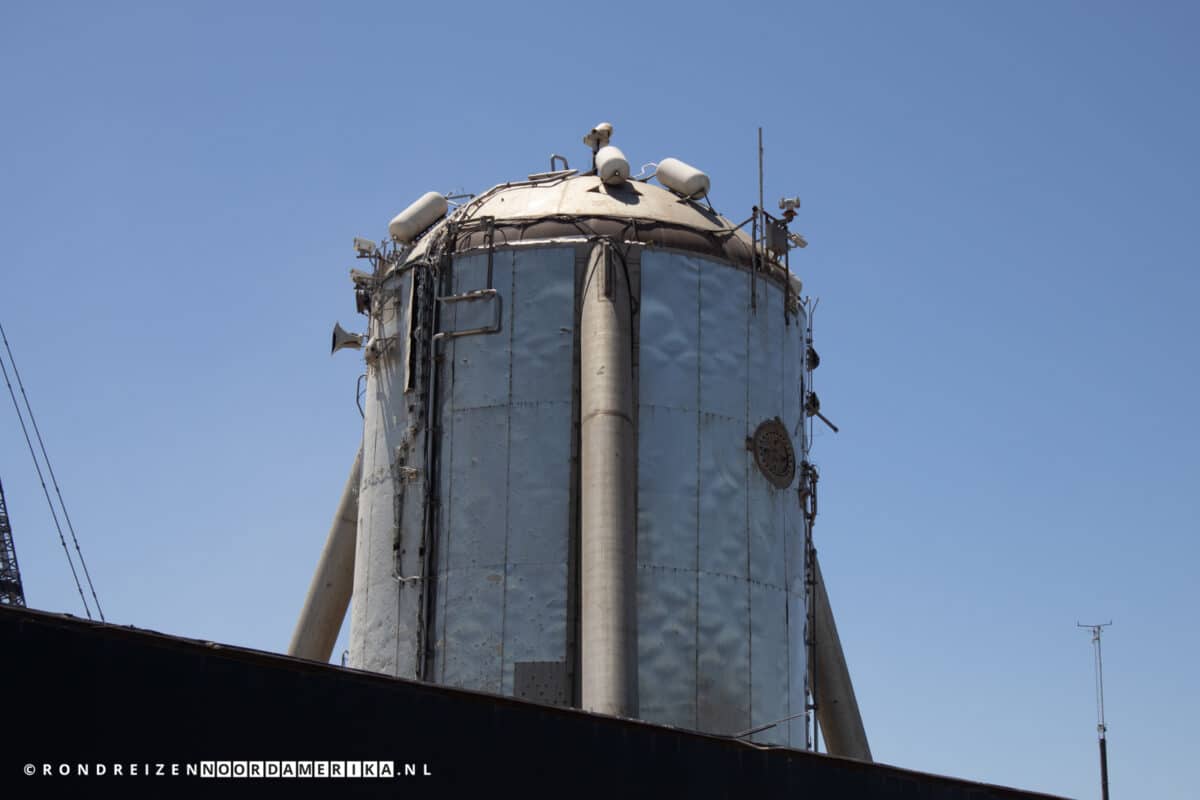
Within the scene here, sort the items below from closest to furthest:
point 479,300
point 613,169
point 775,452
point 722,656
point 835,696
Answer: point 722,656 < point 479,300 < point 775,452 < point 613,169 < point 835,696

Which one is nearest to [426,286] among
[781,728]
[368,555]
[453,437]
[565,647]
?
[453,437]

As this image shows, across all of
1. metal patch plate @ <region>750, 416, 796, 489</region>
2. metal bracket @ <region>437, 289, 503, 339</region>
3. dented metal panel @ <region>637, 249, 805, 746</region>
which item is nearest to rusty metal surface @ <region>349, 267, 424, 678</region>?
metal bracket @ <region>437, 289, 503, 339</region>

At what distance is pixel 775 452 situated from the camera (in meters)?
30.5

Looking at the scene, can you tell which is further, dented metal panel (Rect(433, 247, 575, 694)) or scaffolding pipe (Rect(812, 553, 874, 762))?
scaffolding pipe (Rect(812, 553, 874, 762))

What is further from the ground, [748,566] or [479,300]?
[479,300]

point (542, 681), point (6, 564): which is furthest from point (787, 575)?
point (6, 564)

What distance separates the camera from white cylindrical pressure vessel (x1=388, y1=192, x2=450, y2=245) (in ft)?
105

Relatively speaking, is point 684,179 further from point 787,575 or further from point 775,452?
point 787,575

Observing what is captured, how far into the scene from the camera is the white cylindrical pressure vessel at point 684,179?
104 feet

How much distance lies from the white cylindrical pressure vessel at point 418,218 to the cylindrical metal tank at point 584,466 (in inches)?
21.4

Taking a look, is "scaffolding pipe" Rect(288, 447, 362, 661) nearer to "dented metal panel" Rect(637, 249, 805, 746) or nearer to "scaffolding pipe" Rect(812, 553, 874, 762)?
"dented metal panel" Rect(637, 249, 805, 746)

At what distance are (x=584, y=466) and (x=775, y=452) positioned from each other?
451cm

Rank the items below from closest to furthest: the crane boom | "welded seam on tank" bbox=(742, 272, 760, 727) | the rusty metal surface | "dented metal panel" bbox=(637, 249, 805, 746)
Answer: "dented metal panel" bbox=(637, 249, 805, 746)
"welded seam on tank" bbox=(742, 272, 760, 727)
the rusty metal surface
the crane boom

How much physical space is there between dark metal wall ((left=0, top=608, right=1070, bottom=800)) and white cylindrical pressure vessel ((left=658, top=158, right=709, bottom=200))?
13.2m
